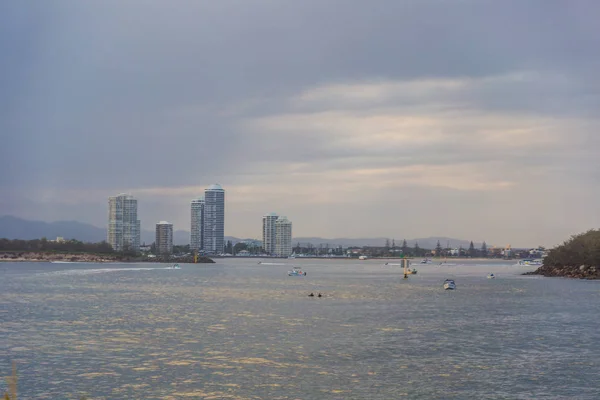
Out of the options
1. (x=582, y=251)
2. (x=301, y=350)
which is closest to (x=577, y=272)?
(x=582, y=251)

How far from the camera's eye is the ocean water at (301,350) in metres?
38.6

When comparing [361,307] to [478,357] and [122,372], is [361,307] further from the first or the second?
[122,372]

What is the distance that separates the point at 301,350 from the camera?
51.8 meters

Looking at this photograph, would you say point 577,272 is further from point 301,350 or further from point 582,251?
point 301,350

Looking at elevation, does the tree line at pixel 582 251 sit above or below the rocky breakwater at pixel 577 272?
above

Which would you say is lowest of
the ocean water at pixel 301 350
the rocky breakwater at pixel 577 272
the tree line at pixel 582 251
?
the ocean water at pixel 301 350

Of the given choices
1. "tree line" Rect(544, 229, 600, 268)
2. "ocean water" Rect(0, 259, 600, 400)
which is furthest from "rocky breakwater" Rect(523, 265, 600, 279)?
"ocean water" Rect(0, 259, 600, 400)

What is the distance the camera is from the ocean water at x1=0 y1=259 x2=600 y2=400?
38625 mm

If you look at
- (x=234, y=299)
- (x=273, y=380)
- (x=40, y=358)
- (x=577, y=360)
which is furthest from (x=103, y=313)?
(x=577, y=360)

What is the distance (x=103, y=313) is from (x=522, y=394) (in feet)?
183

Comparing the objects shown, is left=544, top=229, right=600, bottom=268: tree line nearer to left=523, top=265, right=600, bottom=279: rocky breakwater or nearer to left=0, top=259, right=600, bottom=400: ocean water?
left=523, top=265, right=600, bottom=279: rocky breakwater

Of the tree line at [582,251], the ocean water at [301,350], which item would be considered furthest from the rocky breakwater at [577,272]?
the ocean water at [301,350]

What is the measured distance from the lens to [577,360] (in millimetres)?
48344

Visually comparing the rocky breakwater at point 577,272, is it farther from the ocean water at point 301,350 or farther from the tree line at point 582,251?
the ocean water at point 301,350
